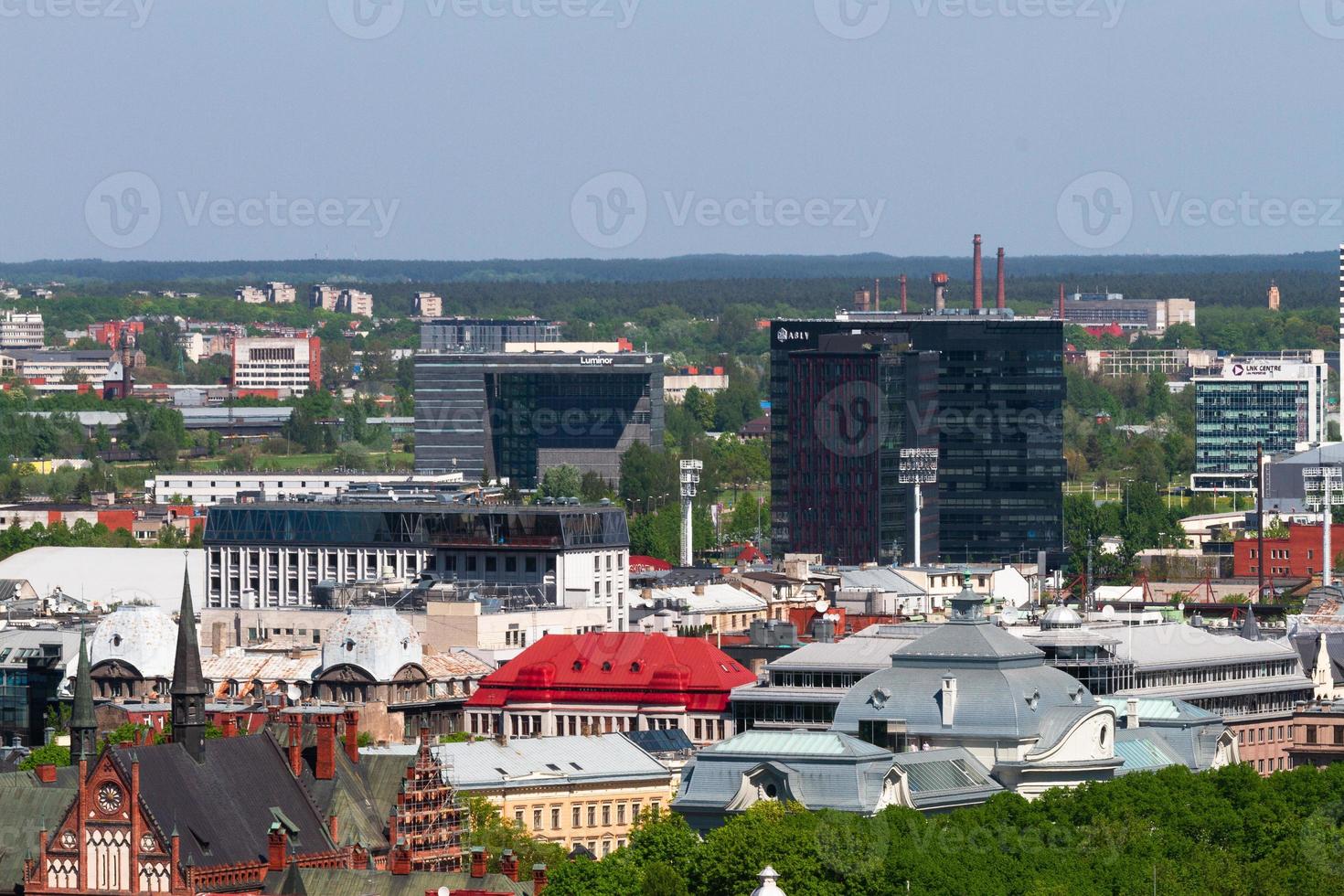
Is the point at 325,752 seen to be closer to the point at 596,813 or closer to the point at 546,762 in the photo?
the point at 596,813

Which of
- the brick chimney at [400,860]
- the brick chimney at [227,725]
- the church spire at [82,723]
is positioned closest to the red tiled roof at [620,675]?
the brick chimney at [227,725]

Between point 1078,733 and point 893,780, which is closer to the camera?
point 893,780

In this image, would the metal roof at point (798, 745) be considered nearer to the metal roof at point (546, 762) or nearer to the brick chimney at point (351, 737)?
the brick chimney at point (351, 737)

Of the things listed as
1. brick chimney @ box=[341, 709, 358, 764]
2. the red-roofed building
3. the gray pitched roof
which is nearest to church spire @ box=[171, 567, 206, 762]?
the gray pitched roof

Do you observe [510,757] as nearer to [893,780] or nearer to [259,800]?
[893,780]

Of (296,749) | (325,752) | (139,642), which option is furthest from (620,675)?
(296,749)

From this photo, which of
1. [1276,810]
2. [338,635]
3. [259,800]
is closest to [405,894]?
[259,800]

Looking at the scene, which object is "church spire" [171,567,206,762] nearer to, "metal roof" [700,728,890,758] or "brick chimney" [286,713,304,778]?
"brick chimney" [286,713,304,778]
